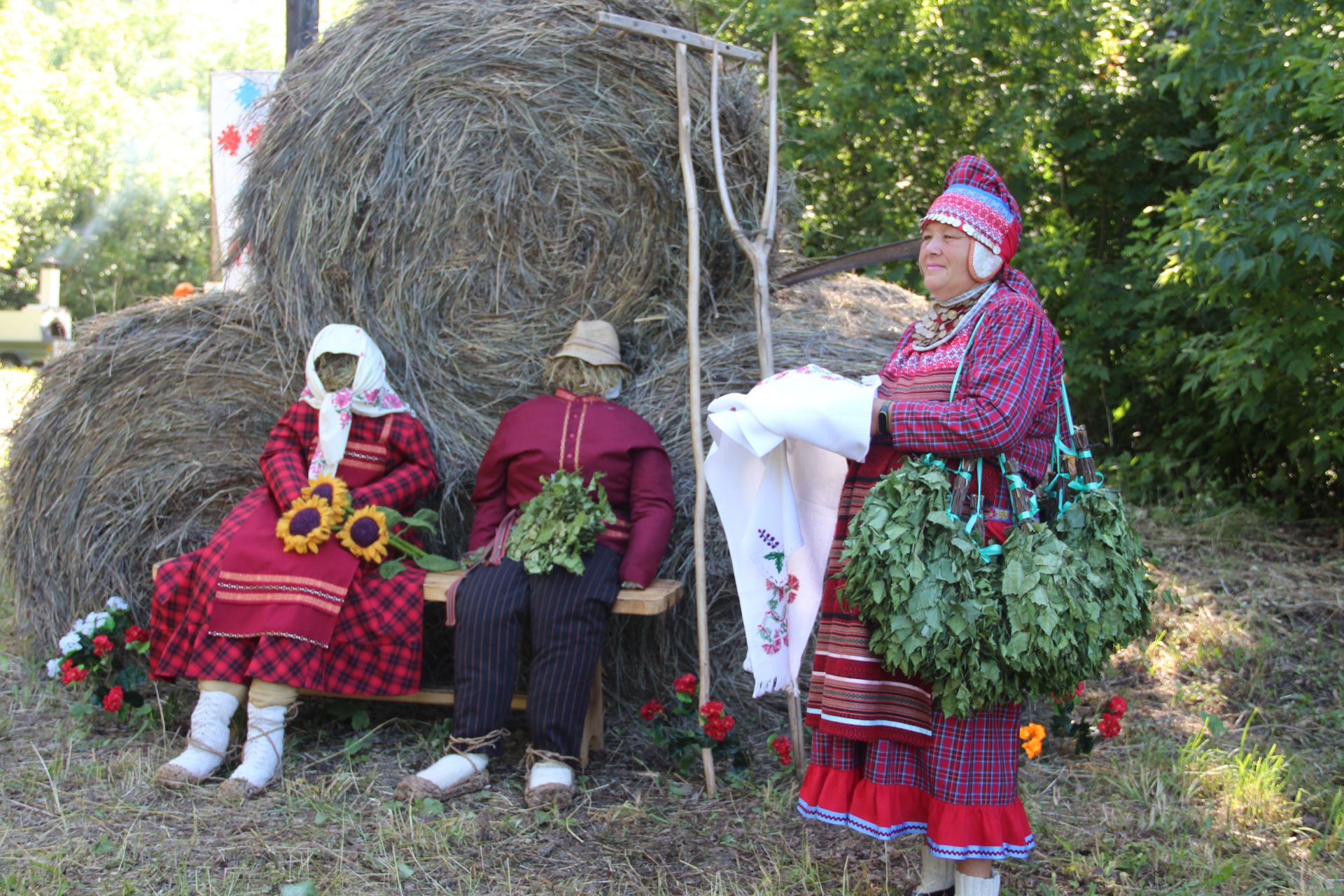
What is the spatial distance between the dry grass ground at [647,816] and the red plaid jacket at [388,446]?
0.73m

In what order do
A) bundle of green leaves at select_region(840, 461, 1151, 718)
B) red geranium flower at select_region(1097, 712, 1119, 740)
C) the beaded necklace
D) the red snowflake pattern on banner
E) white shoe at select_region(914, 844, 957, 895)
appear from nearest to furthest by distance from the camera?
1. bundle of green leaves at select_region(840, 461, 1151, 718)
2. the beaded necklace
3. white shoe at select_region(914, 844, 957, 895)
4. red geranium flower at select_region(1097, 712, 1119, 740)
5. the red snowflake pattern on banner

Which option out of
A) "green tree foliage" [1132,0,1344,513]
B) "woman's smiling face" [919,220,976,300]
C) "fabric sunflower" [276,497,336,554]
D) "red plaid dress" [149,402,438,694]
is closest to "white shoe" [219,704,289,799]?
"red plaid dress" [149,402,438,694]

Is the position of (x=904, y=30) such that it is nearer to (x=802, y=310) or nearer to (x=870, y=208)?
(x=870, y=208)

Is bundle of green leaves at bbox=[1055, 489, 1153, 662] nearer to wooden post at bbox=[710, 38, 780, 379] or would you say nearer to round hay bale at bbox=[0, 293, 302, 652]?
wooden post at bbox=[710, 38, 780, 379]

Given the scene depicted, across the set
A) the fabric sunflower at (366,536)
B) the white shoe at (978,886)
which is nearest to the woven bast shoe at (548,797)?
the fabric sunflower at (366,536)

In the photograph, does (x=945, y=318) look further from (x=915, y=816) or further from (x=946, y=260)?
(x=915, y=816)

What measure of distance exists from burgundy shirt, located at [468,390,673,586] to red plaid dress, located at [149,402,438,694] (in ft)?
0.96

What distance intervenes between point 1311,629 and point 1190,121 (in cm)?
319

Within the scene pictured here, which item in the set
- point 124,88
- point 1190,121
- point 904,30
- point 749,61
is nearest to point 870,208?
point 904,30

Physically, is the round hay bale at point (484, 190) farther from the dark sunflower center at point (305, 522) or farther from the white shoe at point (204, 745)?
the white shoe at point (204, 745)

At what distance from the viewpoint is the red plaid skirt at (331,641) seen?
3.41m

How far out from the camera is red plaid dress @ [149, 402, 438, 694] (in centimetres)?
340

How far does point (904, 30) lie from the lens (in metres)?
6.44

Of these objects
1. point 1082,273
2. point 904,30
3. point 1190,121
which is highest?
point 904,30
